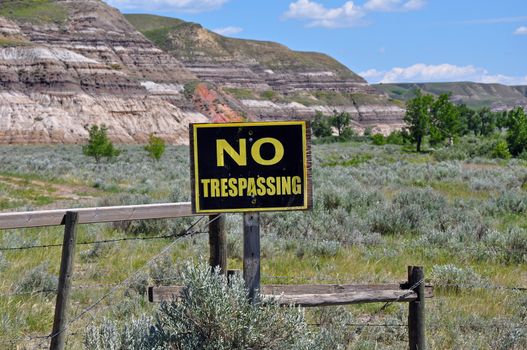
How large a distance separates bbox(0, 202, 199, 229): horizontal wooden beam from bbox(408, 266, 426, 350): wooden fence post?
222cm

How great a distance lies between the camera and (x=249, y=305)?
442 centimetres

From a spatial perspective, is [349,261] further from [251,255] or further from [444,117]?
[444,117]

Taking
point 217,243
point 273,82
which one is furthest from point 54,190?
point 273,82

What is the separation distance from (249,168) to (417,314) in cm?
215

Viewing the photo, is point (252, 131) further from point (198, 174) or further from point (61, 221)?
point (61, 221)

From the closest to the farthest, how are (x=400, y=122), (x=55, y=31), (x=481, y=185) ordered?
(x=481, y=185) → (x=55, y=31) → (x=400, y=122)

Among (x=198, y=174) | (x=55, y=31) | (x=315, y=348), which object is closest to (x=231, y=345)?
(x=315, y=348)

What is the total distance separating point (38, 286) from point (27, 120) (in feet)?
249

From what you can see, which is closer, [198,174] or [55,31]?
[198,174]

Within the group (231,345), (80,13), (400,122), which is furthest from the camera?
(400,122)

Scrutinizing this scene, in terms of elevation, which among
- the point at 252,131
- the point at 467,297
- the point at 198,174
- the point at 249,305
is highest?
the point at 252,131

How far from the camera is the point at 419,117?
50.9m

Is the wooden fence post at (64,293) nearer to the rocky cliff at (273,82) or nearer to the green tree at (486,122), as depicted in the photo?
the green tree at (486,122)

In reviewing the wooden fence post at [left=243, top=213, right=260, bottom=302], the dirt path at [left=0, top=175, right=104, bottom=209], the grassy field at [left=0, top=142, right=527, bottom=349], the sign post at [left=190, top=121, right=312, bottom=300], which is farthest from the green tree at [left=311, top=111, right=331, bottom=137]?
the sign post at [left=190, top=121, right=312, bottom=300]
